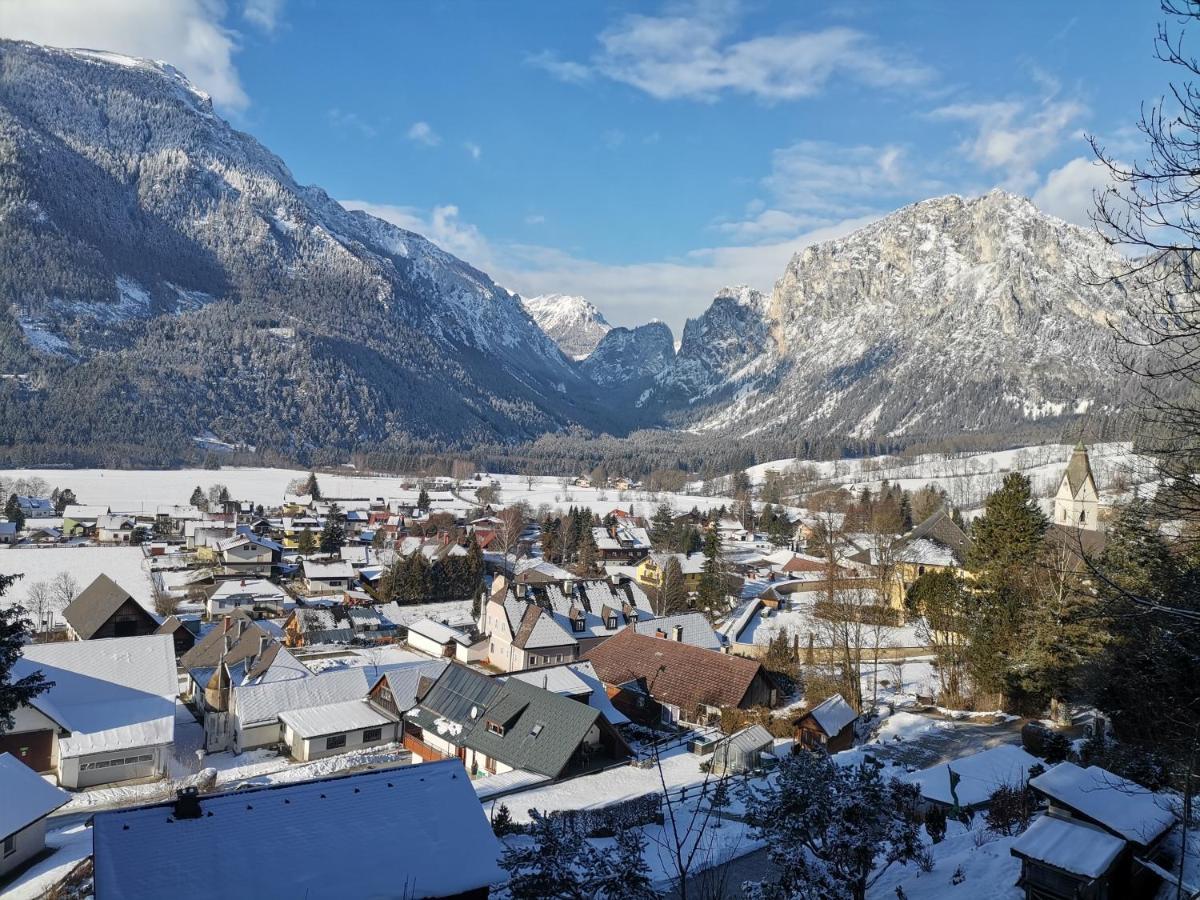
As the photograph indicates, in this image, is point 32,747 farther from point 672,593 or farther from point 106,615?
point 672,593

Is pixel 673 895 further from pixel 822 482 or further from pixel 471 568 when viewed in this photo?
pixel 822 482

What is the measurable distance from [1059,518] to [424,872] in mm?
50991

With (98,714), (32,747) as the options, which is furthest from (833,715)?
(32,747)

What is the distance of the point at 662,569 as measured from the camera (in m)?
58.0

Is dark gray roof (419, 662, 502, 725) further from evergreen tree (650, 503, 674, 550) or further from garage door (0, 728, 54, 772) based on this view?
evergreen tree (650, 503, 674, 550)

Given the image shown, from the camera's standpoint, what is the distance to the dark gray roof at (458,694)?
25125mm

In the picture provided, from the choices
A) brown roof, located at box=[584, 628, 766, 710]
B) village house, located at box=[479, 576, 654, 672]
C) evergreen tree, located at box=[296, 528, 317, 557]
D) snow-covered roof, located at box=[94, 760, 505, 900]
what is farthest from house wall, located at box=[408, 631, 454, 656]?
evergreen tree, located at box=[296, 528, 317, 557]

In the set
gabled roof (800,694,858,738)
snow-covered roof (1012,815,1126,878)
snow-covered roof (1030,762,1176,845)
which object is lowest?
gabled roof (800,694,858,738)

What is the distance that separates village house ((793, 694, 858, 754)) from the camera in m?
22.1

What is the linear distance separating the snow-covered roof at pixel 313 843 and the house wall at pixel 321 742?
1565cm

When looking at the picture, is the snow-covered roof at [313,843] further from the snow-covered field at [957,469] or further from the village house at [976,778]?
the snow-covered field at [957,469]

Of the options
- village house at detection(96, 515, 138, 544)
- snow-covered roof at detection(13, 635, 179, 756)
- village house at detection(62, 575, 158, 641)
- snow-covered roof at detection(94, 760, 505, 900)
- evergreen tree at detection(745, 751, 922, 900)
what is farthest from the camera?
village house at detection(96, 515, 138, 544)

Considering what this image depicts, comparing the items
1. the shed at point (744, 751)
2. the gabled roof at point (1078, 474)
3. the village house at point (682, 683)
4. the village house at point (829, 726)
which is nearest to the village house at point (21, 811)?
the shed at point (744, 751)

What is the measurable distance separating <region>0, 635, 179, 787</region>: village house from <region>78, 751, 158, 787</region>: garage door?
0.09 feet
